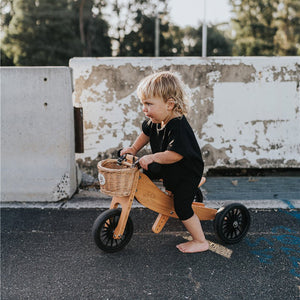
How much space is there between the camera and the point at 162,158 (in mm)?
2799

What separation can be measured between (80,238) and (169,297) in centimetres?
119

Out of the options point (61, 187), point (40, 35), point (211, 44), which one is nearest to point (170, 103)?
point (61, 187)

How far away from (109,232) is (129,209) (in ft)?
0.86

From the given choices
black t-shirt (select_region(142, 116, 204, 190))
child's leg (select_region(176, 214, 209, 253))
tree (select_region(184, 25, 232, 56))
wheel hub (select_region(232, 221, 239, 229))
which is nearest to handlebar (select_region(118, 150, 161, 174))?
black t-shirt (select_region(142, 116, 204, 190))

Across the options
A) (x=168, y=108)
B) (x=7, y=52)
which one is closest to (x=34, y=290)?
(x=168, y=108)

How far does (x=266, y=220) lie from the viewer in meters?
3.74

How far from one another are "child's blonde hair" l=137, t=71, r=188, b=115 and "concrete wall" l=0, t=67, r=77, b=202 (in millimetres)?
1577

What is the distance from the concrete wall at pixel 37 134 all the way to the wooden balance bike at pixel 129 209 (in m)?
1.36

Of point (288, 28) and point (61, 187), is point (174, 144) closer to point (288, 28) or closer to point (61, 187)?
point (61, 187)

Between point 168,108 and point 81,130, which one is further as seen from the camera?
point 81,130

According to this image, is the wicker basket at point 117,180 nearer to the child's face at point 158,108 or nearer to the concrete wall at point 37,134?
the child's face at point 158,108

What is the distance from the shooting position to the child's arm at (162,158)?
278 cm

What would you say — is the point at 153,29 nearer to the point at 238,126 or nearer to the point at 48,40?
the point at 48,40

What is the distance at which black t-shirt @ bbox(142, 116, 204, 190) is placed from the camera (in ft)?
9.12
